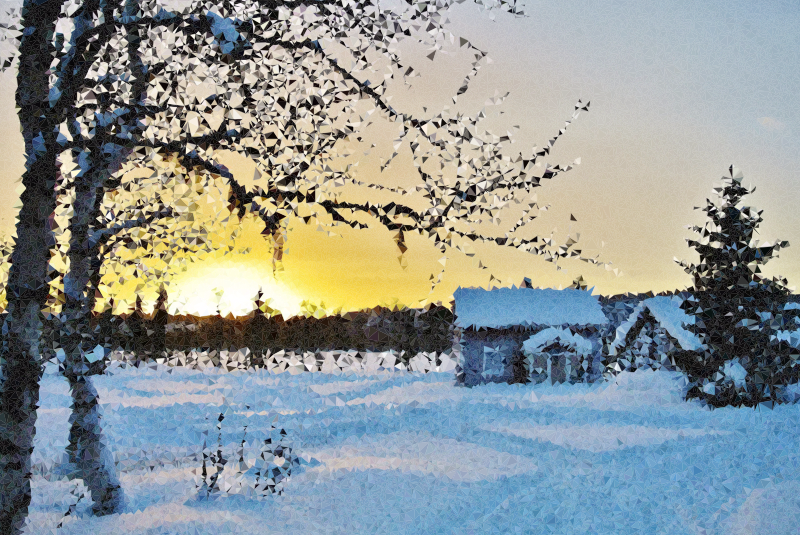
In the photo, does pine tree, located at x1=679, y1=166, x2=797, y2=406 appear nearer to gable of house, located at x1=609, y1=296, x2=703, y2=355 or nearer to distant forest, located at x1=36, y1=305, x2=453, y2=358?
gable of house, located at x1=609, y1=296, x2=703, y2=355

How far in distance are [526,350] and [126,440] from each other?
1724 cm

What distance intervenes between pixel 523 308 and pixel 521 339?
56.6 inches

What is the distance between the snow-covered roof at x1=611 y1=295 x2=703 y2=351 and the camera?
82.1ft

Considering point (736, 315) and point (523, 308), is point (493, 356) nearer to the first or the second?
point (523, 308)

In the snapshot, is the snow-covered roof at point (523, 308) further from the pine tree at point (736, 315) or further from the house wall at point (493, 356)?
the pine tree at point (736, 315)

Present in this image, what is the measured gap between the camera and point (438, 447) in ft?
49.2

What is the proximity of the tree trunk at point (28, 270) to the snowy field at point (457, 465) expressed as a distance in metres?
2.50

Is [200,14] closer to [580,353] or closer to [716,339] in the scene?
[716,339]

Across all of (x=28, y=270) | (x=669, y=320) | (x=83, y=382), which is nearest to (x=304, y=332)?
(x=669, y=320)

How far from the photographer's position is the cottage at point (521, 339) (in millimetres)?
28828

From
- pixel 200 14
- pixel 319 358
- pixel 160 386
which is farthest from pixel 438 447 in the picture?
pixel 319 358

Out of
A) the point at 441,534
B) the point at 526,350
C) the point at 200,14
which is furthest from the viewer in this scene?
the point at 526,350

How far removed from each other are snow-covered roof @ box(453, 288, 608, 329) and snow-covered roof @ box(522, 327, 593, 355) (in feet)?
1.37

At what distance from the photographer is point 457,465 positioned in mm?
13094
